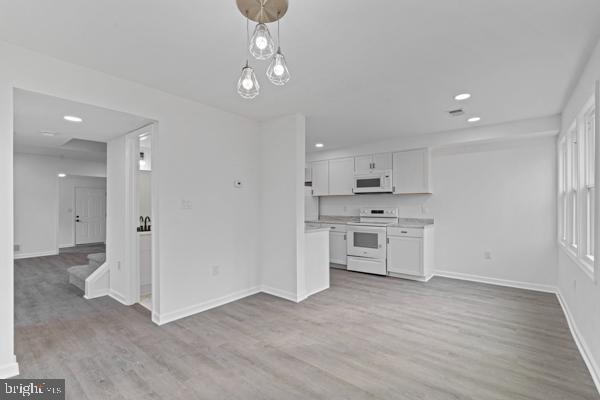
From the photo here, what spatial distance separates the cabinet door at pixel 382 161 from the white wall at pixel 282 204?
206cm

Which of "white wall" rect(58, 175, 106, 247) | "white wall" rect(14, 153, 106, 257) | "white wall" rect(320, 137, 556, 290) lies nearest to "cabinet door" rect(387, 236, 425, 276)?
"white wall" rect(320, 137, 556, 290)

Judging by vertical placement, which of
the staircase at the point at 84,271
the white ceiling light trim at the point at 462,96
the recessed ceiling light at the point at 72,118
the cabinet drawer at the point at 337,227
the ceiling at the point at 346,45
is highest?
the ceiling at the point at 346,45

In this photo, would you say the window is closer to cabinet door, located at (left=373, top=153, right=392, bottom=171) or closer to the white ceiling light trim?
Result: the white ceiling light trim

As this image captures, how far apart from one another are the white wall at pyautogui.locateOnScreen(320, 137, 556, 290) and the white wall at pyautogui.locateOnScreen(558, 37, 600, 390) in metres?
0.80

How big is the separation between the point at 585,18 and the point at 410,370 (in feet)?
8.50

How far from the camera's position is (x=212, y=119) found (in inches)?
140

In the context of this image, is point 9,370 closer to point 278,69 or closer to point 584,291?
point 278,69

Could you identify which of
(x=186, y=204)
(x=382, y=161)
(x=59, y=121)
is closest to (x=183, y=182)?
(x=186, y=204)

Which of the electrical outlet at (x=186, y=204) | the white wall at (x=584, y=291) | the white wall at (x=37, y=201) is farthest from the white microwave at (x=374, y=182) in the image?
the white wall at (x=37, y=201)

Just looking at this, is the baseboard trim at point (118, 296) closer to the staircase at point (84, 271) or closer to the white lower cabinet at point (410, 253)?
the staircase at point (84, 271)

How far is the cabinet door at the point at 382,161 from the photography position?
5.27 meters

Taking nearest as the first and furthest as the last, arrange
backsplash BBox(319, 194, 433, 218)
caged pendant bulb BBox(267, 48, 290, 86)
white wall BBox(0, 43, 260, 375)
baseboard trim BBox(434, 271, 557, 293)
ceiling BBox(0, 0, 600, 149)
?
1. caged pendant bulb BBox(267, 48, 290, 86)
2. ceiling BBox(0, 0, 600, 149)
3. white wall BBox(0, 43, 260, 375)
4. baseboard trim BBox(434, 271, 557, 293)
5. backsplash BBox(319, 194, 433, 218)

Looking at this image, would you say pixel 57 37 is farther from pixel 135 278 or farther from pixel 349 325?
pixel 349 325

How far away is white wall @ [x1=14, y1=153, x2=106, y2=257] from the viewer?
21.0ft
